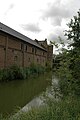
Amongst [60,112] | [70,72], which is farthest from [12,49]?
[60,112]

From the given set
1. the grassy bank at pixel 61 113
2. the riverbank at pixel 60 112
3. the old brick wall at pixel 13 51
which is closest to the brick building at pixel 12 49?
the old brick wall at pixel 13 51

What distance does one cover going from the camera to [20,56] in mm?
26422

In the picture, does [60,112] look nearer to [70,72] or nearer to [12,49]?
[70,72]

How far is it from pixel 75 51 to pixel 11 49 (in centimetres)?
1696

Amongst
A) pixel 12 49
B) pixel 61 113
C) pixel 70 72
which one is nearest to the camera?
pixel 61 113

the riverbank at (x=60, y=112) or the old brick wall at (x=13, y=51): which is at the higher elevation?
the old brick wall at (x=13, y=51)

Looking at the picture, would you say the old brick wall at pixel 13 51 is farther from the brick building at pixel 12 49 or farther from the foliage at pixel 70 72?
the foliage at pixel 70 72

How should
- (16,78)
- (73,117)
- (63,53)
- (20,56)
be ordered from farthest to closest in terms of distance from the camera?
1. (20,56)
2. (16,78)
3. (63,53)
4. (73,117)

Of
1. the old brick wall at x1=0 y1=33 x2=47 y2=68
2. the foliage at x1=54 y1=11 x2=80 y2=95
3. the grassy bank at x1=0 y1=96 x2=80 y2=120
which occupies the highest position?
the old brick wall at x1=0 y1=33 x2=47 y2=68

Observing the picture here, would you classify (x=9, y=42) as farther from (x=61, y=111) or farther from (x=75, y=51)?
(x=61, y=111)

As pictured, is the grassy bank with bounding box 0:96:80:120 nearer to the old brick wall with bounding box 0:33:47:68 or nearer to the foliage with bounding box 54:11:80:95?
the foliage with bounding box 54:11:80:95

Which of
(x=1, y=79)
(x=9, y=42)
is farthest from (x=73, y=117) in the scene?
(x=9, y=42)

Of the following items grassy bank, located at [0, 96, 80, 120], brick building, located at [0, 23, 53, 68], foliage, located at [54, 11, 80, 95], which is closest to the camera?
grassy bank, located at [0, 96, 80, 120]

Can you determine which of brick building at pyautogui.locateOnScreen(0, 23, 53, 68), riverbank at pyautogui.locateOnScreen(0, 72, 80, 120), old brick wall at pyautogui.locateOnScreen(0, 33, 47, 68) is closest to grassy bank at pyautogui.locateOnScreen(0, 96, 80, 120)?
riverbank at pyautogui.locateOnScreen(0, 72, 80, 120)
